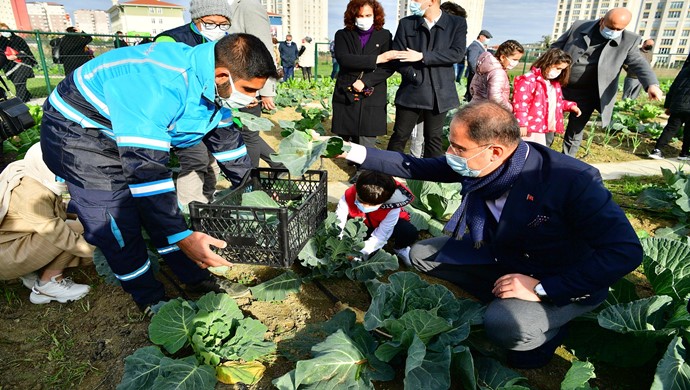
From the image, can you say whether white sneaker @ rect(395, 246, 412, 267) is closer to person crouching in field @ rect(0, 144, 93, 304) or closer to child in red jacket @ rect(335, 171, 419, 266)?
child in red jacket @ rect(335, 171, 419, 266)

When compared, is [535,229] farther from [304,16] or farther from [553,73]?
[304,16]

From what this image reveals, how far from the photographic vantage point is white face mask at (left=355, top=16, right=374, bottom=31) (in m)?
4.17

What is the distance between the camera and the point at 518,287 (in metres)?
2.11

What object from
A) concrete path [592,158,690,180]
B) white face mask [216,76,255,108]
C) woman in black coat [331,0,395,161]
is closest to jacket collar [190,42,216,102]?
white face mask [216,76,255,108]

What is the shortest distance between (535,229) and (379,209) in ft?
4.05

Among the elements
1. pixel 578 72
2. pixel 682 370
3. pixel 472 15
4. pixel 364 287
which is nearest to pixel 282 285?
pixel 364 287

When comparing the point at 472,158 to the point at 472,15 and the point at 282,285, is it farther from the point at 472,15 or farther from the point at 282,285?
the point at 472,15

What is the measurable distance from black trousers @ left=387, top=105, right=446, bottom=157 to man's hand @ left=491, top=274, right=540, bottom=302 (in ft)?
8.28

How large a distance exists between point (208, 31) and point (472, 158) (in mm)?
2306

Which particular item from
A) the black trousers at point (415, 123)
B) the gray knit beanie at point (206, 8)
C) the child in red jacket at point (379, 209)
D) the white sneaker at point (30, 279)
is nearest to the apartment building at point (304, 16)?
the black trousers at point (415, 123)

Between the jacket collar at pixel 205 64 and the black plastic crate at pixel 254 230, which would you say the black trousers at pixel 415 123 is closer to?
the black plastic crate at pixel 254 230

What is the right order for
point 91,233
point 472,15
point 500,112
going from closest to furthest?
point 500,112
point 91,233
point 472,15

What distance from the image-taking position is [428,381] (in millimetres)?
1714

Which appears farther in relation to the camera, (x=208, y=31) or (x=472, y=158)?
(x=208, y=31)
